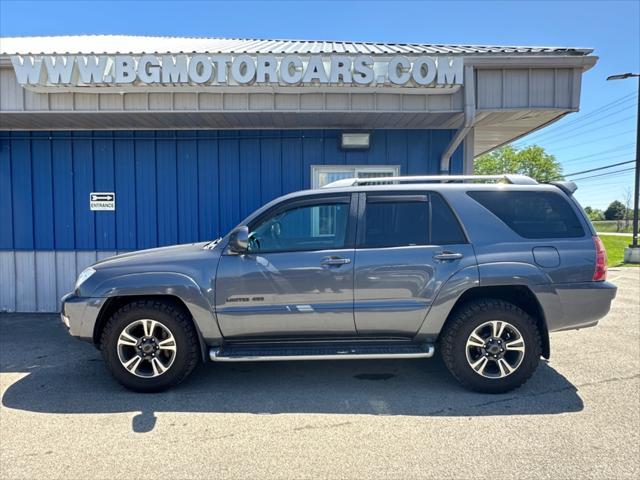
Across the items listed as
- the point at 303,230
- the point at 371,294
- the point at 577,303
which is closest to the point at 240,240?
the point at 303,230

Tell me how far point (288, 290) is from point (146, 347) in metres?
1.47

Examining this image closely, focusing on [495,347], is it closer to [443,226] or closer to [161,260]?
[443,226]

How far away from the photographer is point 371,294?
3.89m

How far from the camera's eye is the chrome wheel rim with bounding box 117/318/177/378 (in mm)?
3920

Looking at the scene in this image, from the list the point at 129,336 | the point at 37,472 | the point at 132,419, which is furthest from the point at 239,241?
the point at 37,472

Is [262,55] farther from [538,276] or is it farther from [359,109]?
[538,276]

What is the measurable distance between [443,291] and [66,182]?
21.9 ft

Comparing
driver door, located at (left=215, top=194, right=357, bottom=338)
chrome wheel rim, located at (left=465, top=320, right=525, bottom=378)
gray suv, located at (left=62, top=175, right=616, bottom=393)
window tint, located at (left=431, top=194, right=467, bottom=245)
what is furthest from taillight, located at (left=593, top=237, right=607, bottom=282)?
driver door, located at (left=215, top=194, right=357, bottom=338)

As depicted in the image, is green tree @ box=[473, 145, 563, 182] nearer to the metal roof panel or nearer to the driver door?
the metal roof panel

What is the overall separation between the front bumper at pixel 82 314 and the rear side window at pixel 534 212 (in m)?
3.82

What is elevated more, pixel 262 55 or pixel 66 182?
pixel 262 55

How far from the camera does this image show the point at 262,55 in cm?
552

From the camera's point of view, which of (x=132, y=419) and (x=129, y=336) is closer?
(x=132, y=419)

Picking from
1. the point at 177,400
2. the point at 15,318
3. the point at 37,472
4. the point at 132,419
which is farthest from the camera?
the point at 15,318
